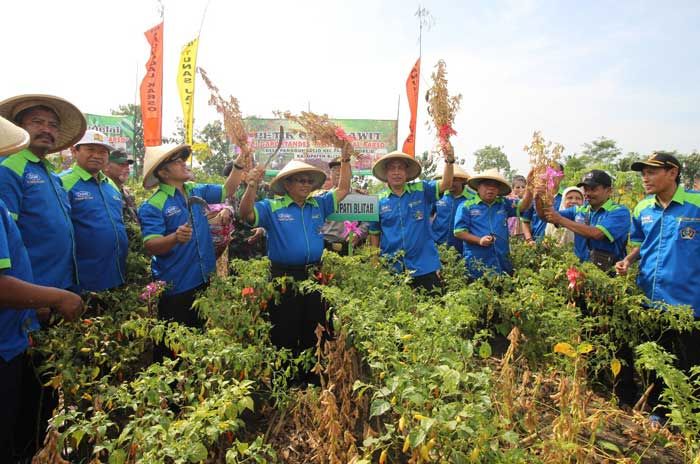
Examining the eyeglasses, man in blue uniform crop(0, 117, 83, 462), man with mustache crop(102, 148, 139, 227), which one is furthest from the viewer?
man with mustache crop(102, 148, 139, 227)

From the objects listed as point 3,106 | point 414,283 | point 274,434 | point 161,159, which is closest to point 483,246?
point 414,283

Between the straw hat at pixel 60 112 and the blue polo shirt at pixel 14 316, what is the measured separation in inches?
53.7

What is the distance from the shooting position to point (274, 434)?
2.89 meters

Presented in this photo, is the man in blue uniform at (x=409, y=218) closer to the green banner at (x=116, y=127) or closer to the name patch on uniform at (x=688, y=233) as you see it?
the name patch on uniform at (x=688, y=233)

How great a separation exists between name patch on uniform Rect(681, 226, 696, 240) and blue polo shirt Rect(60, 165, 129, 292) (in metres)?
4.48

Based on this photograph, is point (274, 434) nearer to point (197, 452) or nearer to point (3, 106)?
point (197, 452)

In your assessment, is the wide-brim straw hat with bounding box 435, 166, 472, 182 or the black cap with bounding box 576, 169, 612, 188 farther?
the wide-brim straw hat with bounding box 435, 166, 472, 182

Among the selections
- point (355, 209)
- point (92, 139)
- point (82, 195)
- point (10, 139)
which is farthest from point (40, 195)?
point (355, 209)

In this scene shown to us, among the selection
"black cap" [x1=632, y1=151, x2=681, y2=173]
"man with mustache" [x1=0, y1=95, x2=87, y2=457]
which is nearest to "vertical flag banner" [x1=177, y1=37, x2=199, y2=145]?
"man with mustache" [x1=0, y1=95, x2=87, y2=457]

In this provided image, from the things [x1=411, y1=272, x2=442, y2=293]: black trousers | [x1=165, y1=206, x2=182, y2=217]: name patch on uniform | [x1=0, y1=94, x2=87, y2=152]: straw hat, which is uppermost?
[x1=0, y1=94, x2=87, y2=152]: straw hat

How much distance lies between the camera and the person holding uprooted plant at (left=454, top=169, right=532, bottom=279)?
198 inches

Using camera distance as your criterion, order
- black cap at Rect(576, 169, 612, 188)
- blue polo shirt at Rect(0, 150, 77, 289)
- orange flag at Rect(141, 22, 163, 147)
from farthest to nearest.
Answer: orange flag at Rect(141, 22, 163, 147)
black cap at Rect(576, 169, 612, 188)
blue polo shirt at Rect(0, 150, 77, 289)

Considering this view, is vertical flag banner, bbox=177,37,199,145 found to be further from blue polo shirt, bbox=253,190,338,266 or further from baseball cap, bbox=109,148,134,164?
blue polo shirt, bbox=253,190,338,266

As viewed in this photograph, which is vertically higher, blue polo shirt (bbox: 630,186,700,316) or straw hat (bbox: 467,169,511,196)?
straw hat (bbox: 467,169,511,196)
